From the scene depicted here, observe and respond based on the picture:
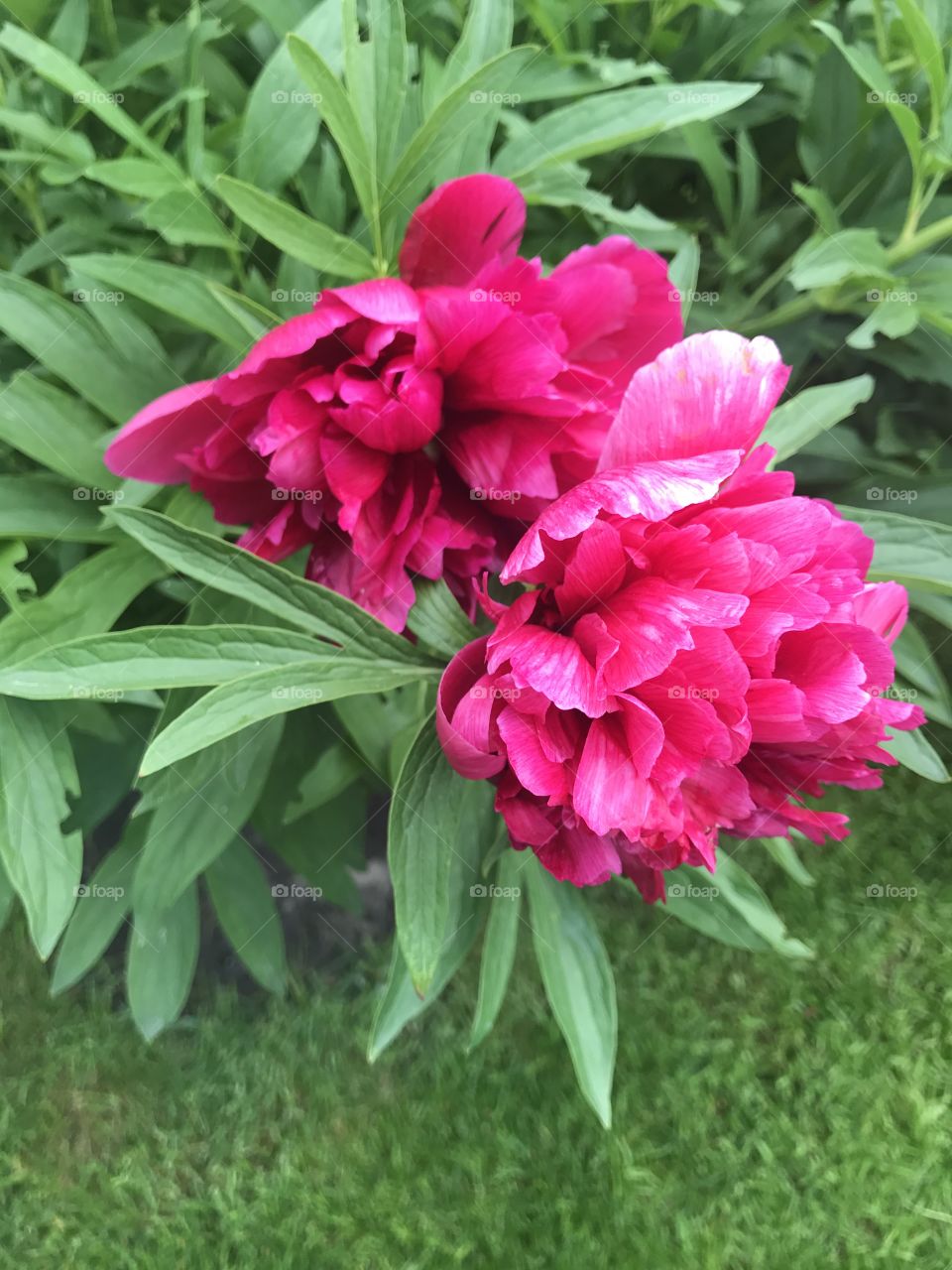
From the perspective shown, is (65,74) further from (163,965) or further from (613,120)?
(163,965)

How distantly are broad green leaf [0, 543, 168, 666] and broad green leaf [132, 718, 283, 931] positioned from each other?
0.44ft

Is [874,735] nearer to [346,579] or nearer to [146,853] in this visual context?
[346,579]

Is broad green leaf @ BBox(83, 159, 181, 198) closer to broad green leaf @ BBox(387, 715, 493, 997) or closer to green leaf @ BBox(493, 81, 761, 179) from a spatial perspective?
green leaf @ BBox(493, 81, 761, 179)

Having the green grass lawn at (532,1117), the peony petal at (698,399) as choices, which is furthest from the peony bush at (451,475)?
the green grass lawn at (532,1117)

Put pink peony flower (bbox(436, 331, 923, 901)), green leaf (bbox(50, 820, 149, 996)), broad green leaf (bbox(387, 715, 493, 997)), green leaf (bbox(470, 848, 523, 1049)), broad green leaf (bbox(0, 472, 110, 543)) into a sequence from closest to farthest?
1. pink peony flower (bbox(436, 331, 923, 901))
2. broad green leaf (bbox(387, 715, 493, 997))
3. broad green leaf (bbox(0, 472, 110, 543))
4. green leaf (bbox(470, 848, 523, 1049))
5. green leaf (bbox(50, 820, 149, 996))

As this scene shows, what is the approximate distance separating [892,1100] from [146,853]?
2.73ft

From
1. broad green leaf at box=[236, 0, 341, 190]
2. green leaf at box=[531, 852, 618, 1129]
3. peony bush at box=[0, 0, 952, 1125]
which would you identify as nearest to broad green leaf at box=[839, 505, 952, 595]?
peony bush at box=[0, 0, 952, 1125]

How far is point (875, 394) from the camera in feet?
3.24

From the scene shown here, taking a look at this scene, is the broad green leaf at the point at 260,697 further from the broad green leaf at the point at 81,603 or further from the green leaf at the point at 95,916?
the green leaf at the point at 95,916

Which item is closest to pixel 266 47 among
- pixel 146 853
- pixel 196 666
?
pixel 196 666

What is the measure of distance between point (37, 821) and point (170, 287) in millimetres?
344

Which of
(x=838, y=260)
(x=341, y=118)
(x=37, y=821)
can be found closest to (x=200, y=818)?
(x=37, y=821)

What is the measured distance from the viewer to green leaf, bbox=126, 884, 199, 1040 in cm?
90

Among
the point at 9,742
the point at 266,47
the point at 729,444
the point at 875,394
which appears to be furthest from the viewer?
the point at 875,394
